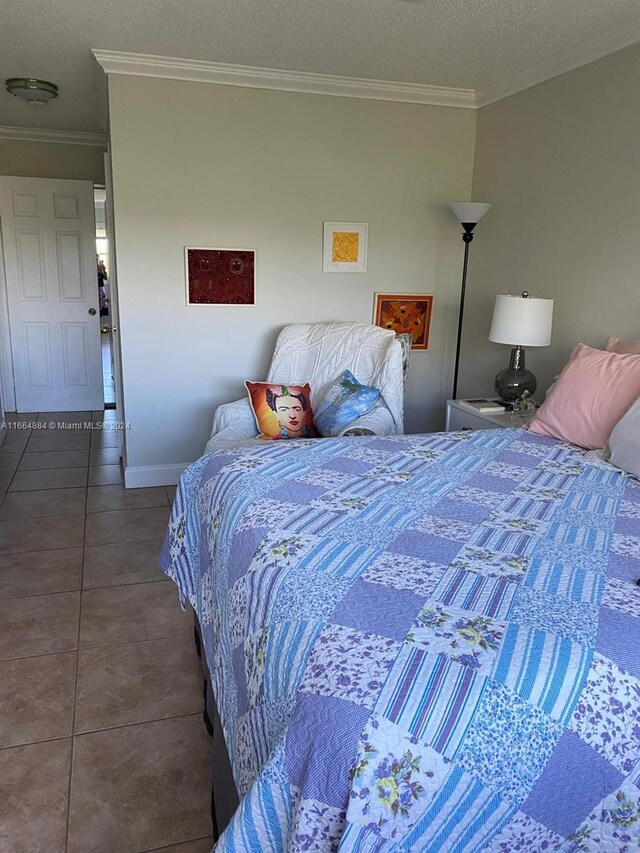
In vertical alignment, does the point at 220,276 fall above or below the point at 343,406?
above

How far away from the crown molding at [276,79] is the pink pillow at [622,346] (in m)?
2.07

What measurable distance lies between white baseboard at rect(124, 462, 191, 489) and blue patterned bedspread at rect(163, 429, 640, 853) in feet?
8.27

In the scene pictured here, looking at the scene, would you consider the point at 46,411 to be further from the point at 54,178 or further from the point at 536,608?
the point at 536,608

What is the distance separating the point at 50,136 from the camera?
5484 millimetres

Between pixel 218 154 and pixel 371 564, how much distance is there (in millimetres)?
3153

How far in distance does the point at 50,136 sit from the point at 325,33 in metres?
3.41

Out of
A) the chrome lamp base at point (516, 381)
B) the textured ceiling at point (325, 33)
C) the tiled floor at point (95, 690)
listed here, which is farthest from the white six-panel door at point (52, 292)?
the chrome lamp base at point (516, 381)

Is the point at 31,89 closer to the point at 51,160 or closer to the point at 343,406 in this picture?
the point at 51,160

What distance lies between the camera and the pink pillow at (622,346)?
267cm

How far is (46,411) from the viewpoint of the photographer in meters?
6.02

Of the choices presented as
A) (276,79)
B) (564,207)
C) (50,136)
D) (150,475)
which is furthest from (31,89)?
(564,207)

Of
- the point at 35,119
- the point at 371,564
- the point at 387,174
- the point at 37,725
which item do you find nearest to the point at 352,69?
the point at 387,174

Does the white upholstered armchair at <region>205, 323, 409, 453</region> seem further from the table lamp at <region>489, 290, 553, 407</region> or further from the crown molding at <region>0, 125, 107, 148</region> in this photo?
the crown molding at <region>0, 125, 107, 148</region>

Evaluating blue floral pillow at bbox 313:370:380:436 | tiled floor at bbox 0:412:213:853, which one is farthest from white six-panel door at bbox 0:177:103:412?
blue floral pillow at bbox 313:370:380:436
